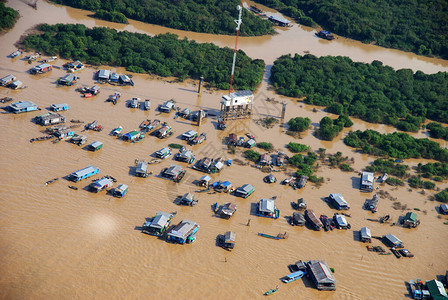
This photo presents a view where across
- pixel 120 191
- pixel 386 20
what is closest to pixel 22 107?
pixel 120 191

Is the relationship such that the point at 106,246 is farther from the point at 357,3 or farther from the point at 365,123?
the point at 357,3

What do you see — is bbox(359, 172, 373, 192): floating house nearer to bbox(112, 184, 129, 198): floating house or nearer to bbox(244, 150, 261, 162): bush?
bbox(244, 150, 261, 162): bush

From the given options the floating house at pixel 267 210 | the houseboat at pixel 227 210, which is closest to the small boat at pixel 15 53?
the houseboat at pixel 227 210

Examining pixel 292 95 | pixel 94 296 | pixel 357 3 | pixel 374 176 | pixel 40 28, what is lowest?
pixel 94 296

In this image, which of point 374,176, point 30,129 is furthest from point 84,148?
point 374,176

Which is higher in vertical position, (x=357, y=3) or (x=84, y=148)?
(x=357, y=3)

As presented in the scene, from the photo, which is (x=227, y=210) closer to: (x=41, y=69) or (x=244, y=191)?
(x=244, y=191)
